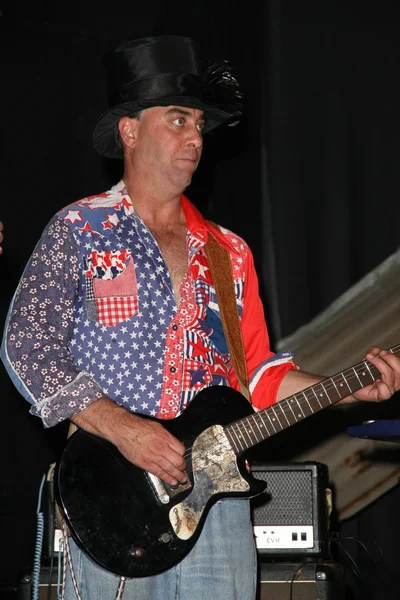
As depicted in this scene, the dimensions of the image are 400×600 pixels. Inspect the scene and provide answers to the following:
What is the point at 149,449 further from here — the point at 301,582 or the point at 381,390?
the point at 301,582

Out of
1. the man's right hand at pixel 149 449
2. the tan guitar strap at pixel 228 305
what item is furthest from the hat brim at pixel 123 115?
the man's right hand at pixel 149 449

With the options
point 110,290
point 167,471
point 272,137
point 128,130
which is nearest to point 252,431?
point 167,471

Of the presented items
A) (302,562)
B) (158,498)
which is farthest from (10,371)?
→ (302,562)

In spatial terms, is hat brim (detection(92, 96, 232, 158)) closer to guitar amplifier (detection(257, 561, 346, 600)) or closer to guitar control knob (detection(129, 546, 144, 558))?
guitar control knob (detection(129, 546, 144, 558))

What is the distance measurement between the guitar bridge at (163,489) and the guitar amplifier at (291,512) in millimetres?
1115

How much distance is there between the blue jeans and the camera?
2.12 m

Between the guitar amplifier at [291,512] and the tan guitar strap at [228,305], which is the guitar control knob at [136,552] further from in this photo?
the guitar amplifier at [291,512]

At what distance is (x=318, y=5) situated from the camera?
4.60m

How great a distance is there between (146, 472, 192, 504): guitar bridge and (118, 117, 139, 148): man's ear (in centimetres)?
116

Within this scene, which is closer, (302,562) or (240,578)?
(240,578)

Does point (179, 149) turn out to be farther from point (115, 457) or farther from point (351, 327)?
point (351, 327)

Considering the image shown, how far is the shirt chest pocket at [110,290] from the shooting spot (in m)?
2.38

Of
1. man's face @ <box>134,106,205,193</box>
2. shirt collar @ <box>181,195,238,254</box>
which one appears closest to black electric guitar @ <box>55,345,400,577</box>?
shirt collar @ <box>181,195,238,254</box>

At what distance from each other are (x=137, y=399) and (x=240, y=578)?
55cm
